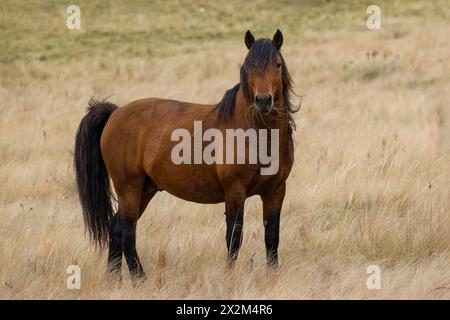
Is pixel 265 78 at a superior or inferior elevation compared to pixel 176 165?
superior

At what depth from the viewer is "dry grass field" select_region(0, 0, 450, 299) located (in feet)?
19.3

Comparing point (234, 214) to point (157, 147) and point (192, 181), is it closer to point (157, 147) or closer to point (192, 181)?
point (192, 181)

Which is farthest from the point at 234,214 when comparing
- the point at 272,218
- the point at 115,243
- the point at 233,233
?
the point at 115,243

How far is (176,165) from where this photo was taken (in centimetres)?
596

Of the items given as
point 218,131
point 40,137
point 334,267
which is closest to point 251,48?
point 218,131

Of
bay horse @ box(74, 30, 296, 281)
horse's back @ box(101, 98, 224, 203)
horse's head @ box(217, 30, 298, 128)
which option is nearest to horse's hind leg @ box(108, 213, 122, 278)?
bay horse @ box(74, 30, 296, 281)

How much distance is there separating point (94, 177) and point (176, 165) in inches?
38.9

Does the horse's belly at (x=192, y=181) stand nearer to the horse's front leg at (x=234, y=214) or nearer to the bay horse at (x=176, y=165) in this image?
the bay horse at (x=176, y=165)

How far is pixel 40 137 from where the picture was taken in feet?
39.4

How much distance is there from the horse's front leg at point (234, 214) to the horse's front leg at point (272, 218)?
0.24m

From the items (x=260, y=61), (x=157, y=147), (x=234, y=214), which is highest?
(x=260, y=61)

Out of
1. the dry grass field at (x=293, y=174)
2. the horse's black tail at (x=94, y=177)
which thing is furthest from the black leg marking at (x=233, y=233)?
the horse's black tail at (x=94, y=177)

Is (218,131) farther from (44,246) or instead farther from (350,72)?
(350,72)

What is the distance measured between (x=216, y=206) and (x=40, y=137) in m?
4.89
